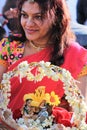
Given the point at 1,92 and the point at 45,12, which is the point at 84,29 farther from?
the point at 1,92

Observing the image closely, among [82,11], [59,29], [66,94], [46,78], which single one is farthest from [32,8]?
[82,11]

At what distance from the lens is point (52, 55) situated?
62.6 inches

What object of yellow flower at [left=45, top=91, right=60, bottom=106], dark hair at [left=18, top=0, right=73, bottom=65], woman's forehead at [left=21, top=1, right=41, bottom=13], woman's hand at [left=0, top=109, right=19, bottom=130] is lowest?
yellow flower at [left=45, top=91, right=60, bottom=106]

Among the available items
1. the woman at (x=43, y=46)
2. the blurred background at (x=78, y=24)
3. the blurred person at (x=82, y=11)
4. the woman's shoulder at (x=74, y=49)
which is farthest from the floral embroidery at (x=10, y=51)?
the blurred person at (x=82, y=11)

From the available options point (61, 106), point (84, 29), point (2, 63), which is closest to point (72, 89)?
point (61, 106)

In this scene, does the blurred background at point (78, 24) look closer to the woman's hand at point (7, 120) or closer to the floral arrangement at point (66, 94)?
the floral arrangement at point (66, 94)

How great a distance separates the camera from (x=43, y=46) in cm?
163

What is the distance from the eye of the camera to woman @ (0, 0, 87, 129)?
59.5 inches

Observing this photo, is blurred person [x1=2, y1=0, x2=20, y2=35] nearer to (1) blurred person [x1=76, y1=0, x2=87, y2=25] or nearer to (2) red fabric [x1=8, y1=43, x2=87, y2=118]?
(1) blurred person [x1=76, y1=0, x2=87, y2=25]

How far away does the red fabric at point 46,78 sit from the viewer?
4.92ft

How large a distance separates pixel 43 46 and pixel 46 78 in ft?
0.60

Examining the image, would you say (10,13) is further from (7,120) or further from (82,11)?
(7,120)

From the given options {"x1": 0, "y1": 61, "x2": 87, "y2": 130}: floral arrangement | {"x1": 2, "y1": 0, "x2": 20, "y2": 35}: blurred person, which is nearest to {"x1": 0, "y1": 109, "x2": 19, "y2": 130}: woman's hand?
{"x1": 0, "y1": 61, "x2": 87, "y2": 130}: floral arrangement

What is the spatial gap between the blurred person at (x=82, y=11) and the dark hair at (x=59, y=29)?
183cm
